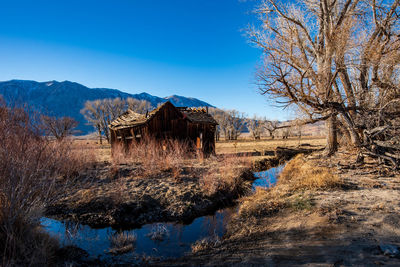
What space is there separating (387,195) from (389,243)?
123 inches

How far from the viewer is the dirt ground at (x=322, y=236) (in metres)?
3.46

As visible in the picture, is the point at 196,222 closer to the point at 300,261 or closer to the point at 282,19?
the point at 300,261

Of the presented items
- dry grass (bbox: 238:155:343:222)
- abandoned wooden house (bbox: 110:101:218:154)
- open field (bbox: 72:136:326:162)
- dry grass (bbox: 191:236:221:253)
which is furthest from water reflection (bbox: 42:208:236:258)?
abandoned wooden house (bbox: 110:101:218:154)

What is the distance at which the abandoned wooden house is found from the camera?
1531 cm

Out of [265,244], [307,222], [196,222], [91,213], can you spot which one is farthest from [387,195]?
[91,213]

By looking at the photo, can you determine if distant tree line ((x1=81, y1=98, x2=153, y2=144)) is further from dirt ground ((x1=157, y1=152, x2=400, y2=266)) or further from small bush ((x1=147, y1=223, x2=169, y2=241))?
dirt ground ((x1=157, y1=152, x2=400, y2=266))

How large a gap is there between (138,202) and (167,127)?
9.10 metres

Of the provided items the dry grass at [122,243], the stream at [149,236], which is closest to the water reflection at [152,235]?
the stream at [149,236]

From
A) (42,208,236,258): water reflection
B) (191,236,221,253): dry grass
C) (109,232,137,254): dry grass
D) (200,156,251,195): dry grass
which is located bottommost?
(42,208,236,258): water reflection

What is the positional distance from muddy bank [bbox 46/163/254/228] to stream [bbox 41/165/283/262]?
378 millimetres

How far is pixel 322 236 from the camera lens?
4.13m

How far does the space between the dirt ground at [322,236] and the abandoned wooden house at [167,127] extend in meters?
10.9

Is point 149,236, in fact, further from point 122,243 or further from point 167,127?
point 167,127

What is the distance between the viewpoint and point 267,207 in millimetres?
6191
